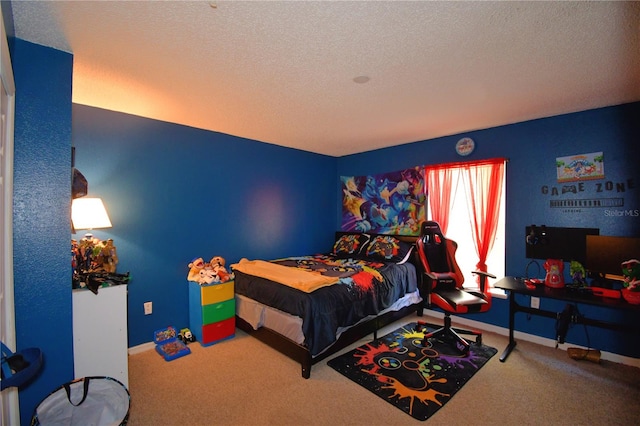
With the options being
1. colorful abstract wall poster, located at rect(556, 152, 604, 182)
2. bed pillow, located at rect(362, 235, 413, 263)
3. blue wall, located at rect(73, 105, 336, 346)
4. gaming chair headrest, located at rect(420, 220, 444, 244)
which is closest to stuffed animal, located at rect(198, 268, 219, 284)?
blue wall, located at rect(73, 105, 336, 346)

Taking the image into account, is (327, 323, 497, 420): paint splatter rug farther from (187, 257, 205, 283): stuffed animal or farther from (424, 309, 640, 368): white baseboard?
(187, 257, 205, 283): stuffed animal

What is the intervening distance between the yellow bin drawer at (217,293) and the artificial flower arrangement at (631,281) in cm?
353

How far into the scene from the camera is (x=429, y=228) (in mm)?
3377

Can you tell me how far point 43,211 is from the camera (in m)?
1.71

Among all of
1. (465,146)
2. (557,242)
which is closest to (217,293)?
(465,146)

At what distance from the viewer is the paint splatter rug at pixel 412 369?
2.12 metres

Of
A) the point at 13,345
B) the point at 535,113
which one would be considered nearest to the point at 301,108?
the point at 535,113

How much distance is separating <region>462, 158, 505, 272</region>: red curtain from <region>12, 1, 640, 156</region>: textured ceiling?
26.3 inches

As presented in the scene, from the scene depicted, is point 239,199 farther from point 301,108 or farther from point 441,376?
point 441,376

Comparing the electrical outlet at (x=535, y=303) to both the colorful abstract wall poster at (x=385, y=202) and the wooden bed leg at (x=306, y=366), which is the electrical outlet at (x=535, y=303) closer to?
the colorful abstract wall poster at (x=385, y=202)

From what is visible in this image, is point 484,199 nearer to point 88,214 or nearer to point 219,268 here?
point 219,268

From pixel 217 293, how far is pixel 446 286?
8.18ft

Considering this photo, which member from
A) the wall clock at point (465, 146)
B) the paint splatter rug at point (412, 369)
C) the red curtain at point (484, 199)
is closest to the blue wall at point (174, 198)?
the paint splatter rug at point (412, 369)

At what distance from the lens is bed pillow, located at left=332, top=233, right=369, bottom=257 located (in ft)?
14.1
